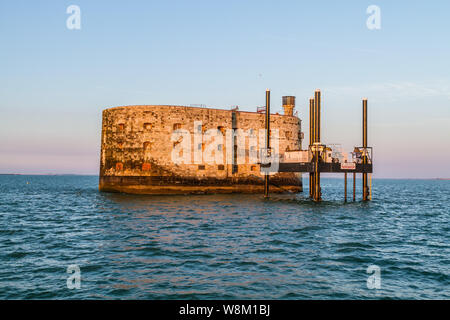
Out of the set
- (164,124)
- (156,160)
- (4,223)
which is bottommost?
(4,223)

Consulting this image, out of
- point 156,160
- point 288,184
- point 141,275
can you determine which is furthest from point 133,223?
point 288,184

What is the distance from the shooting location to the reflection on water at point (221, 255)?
32.5 feet

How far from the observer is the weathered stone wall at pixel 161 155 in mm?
39156

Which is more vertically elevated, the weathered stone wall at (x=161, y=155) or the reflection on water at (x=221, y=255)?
the weathered stone wall at (x=161, y=155)

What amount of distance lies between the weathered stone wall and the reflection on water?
1466 centimetres

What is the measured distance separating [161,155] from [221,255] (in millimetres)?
26600

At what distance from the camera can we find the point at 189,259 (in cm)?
1289

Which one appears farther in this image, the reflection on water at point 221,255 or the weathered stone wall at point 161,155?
the weathered stone wall at point 161,155

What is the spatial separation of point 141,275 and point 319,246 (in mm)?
7356

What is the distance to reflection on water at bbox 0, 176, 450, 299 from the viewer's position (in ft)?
32.5

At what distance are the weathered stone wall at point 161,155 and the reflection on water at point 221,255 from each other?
48.1ft

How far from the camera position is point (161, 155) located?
3916 centimetres

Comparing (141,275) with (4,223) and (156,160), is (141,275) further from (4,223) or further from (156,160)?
(156,160)
